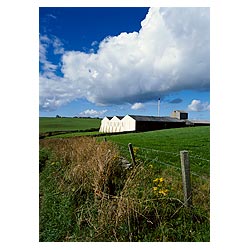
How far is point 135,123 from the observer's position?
398cm

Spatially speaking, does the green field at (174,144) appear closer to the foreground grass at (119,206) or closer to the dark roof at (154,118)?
the dark roof at (154,118)

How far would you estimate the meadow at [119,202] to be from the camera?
106 inches

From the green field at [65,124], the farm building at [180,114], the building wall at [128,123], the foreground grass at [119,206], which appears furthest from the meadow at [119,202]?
the farm building at [180,114]

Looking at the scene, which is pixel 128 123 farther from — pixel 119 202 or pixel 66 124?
pixel 119 202

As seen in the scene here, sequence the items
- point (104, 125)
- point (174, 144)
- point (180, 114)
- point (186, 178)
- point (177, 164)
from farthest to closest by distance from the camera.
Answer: point (174, 144) < point (177, 164) < point (104, 125) < point (180, 114) < point (186, 178)

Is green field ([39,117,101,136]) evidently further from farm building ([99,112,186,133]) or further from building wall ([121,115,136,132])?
building wall ([121,115,136,132])

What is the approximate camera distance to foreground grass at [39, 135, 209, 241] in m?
2.70

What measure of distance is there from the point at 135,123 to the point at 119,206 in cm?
147

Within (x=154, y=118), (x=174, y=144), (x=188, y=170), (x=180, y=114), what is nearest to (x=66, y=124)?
(x=154, y=118)

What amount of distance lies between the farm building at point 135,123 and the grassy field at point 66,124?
13 cm

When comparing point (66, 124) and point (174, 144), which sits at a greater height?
point (66, 124)
